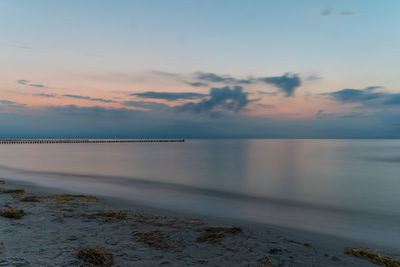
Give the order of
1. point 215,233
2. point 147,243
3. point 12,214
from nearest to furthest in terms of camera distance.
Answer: point 147,243 → point 215,233 → point 12,214

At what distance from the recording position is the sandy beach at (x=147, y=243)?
672 cm

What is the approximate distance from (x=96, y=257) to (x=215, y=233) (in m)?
3.89

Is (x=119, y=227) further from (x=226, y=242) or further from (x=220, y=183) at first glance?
(x=220, y=183)

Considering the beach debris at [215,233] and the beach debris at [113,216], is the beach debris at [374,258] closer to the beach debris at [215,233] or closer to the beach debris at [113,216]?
the beach debris at [215,233]

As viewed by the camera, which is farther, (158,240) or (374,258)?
(158,240)

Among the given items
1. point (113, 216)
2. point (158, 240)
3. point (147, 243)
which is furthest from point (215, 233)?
point (113, 216)


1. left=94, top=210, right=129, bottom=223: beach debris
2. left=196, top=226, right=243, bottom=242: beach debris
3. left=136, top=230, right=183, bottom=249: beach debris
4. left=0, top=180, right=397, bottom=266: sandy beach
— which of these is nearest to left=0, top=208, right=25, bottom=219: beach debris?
left=0, top=180, right=397, bottom=266: sandy beach

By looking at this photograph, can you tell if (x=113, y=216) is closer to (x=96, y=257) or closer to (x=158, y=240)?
(x=158, y=240)

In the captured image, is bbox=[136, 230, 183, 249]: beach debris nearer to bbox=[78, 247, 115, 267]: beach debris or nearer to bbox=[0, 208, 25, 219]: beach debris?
bbox=[78, 247, 115, 267]: beach debris

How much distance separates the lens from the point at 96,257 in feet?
21.0

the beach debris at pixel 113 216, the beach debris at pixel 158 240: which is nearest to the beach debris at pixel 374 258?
the beach debris at pixel 158 240

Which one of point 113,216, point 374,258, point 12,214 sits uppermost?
point 12,214

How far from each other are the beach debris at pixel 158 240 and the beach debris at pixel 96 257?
1.50 meters

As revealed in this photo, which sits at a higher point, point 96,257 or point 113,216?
point 96,257
